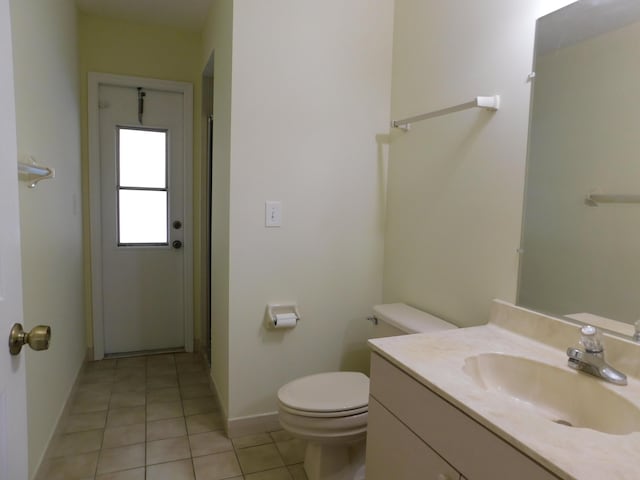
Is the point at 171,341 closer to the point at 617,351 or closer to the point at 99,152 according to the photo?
the point at 99,152

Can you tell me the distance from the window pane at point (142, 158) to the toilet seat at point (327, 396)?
2.13m

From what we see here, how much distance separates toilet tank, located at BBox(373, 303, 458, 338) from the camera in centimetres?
172

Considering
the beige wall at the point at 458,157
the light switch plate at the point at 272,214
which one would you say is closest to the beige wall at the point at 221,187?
the light switch plate at the point at 272,214

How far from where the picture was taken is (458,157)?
1.73 meters

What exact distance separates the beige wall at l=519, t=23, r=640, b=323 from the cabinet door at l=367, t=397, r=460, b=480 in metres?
0.65

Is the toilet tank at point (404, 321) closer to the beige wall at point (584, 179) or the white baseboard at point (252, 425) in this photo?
the beige wall at point (584, 179)

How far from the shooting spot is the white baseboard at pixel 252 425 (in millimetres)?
2125

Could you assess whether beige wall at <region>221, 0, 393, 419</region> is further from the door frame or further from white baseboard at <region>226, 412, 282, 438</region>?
the door frame

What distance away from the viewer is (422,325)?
1732 millimetres

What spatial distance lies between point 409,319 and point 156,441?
1.46 metres

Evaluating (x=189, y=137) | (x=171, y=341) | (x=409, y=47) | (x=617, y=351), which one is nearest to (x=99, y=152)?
(x=189, y=137)

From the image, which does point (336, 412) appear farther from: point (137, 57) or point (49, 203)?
point (137, 57)

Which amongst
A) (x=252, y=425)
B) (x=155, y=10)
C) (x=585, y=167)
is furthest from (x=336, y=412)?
(x=155, y=10)

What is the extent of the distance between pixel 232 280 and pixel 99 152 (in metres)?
1.75
